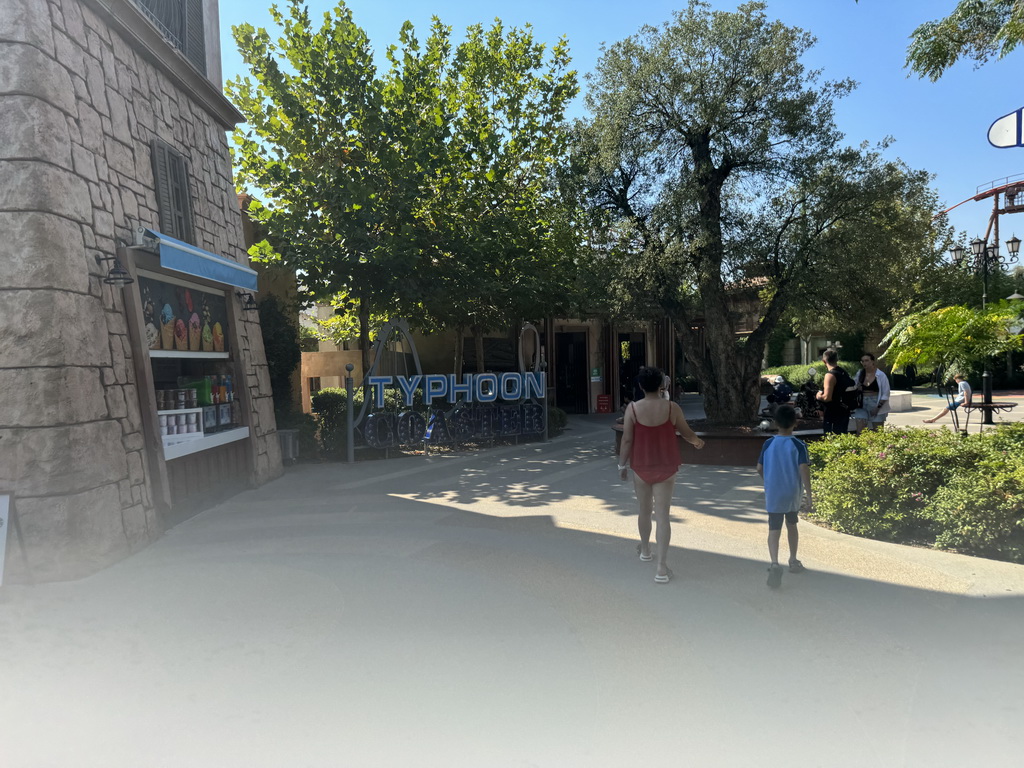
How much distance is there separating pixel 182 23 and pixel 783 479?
9.22m

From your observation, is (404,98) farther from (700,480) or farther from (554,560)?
(554,560)

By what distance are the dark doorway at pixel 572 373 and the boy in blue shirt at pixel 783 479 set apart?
18001 millimetres

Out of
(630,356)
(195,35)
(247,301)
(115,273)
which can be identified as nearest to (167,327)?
(115,273)

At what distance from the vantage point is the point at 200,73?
368 inches

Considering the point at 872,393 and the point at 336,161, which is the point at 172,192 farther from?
the point at 872,393

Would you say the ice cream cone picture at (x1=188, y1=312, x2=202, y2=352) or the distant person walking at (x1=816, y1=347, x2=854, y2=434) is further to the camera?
the distant person walking at (x1=816, y1=347, x2=854, y2=434)

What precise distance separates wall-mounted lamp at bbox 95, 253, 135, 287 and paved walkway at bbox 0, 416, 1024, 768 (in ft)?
8.04

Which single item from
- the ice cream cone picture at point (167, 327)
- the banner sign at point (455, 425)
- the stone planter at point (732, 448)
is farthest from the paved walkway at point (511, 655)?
the banner sign at point (455, 425)

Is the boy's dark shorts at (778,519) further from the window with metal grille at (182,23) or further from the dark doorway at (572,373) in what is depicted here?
the dark doorway at (572,373)

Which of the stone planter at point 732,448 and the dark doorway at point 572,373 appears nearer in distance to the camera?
the stone planter at point 732,448

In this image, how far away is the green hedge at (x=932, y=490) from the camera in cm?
573

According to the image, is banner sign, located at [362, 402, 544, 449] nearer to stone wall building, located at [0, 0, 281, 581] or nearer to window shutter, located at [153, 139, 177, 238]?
stone wall building, located at [0, 0, 281, 581]

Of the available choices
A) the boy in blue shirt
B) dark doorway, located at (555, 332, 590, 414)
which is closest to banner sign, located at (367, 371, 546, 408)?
dark doorway, located at (555, 332, 590, 414)

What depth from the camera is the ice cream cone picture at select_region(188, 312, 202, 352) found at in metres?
8.84
